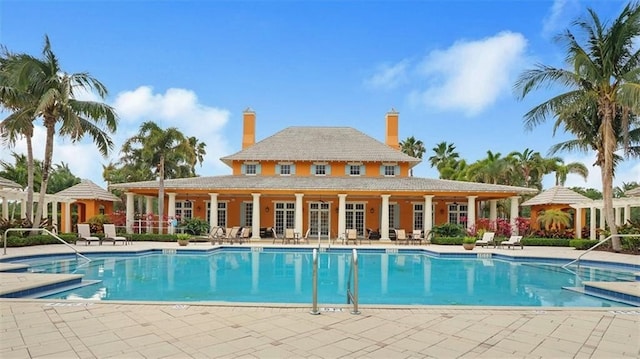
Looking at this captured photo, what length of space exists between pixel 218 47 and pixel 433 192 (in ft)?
45.5

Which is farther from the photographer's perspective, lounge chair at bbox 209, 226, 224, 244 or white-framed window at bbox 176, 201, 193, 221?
white-framed window at bbox 176, 201, 193, 221

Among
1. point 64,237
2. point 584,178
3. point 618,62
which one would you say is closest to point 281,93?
point 64,237

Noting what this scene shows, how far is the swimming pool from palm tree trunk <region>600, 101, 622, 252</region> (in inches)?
184

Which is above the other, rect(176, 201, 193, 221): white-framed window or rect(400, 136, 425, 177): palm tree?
rect(400, 136, 425, 177): palm tree

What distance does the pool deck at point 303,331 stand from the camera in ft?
14.3

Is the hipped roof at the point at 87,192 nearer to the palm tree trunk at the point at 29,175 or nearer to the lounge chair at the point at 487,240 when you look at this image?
the palm tree trunk at the point at 29,175

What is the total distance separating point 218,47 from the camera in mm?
15320

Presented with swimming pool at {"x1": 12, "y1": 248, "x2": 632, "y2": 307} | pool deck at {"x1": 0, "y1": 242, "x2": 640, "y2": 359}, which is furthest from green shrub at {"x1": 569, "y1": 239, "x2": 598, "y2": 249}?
pool deck at {"x1": 0, "y1": 242, "x2": 640, "y2": 359}

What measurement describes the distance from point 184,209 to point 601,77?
2355cm

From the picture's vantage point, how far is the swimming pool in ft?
28.0

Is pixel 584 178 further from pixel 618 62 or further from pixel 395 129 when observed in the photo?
pixel 618 62

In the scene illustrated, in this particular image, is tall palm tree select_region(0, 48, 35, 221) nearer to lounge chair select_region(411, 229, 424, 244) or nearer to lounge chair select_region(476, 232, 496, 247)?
lounge chair select_region(411, 229, 424, 244)

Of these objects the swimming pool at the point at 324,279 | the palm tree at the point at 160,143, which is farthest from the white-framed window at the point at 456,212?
the palm tree at the point at 160,143

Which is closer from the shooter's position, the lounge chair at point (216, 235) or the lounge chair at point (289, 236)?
the lounge chair at point (216, 235)
